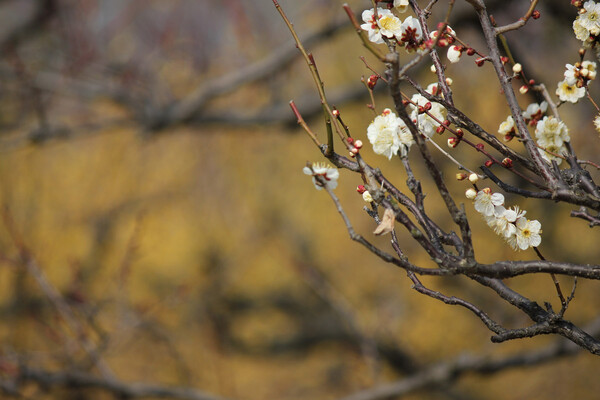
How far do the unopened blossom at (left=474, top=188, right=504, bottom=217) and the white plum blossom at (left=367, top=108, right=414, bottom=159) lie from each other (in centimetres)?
16

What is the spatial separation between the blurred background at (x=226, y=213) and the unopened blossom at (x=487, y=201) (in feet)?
8.79

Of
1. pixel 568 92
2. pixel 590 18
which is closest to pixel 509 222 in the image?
pixel 568 92

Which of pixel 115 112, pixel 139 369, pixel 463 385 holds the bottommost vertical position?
pixel 139 369

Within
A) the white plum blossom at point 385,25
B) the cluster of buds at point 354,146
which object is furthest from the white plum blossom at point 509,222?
the white plum blossom at point 385,25

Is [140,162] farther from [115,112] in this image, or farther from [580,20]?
[580,20]

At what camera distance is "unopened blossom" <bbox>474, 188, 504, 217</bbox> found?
0.97 metres

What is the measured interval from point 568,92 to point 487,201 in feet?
1.07

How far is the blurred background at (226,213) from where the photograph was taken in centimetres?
408

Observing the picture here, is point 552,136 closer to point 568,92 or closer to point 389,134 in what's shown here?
point 568,92

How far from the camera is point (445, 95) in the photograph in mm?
1005

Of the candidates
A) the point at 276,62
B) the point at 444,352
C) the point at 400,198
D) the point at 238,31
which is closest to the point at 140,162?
the point at 238,31

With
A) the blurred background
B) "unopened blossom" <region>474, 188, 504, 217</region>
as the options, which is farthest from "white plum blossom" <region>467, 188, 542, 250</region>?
Result: the blurred background

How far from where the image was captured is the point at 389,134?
1024mm

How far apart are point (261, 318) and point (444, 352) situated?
6.05ft
